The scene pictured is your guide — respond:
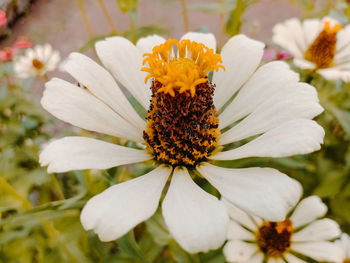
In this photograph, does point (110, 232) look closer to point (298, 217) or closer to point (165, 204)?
point (165, 204)

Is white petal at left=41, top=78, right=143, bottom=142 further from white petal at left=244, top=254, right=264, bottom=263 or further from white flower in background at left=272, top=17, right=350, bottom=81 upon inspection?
white flower in background at left=272, top=17, right=350, bottom=81

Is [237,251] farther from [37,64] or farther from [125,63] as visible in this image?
[37,64]

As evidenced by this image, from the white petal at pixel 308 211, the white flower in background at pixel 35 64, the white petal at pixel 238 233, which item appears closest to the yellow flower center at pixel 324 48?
the white petal at pixel 308 211

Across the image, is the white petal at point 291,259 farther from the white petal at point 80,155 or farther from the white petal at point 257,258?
the white petal at point 80,155

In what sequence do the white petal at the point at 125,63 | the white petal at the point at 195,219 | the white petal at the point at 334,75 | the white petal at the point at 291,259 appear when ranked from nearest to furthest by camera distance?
the white petal at the point at 195,219
the white petal at the point at 125,63
the white petal at the point at 291,259
the white petal at the point at 334,75

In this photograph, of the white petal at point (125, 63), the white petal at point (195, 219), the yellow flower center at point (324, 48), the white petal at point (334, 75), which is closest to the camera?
the white petal at point (195, 219)

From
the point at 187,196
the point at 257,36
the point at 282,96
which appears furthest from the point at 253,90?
the point at 257,36
